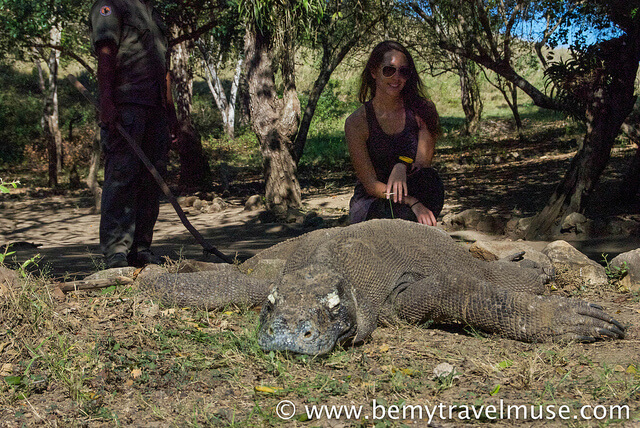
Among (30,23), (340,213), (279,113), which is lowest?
(340,213)

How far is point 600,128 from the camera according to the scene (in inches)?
218

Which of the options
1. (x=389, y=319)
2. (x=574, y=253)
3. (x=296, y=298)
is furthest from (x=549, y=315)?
(x=574, y=253)

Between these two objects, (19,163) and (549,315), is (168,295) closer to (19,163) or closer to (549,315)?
(549,315)

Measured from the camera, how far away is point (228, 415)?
1.85 metres

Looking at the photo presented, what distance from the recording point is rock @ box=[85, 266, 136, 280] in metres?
3.40

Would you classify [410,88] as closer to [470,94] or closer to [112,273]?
[112,273]

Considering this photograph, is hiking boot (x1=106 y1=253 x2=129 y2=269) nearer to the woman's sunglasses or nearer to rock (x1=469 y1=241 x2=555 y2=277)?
the woman's sunglasses

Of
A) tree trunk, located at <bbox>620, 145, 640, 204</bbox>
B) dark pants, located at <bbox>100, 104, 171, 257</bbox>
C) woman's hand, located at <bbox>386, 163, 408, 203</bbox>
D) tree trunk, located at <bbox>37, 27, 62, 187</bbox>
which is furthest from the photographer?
tree trunk, located at <bbox>37, 27, 62, 187</bbox>

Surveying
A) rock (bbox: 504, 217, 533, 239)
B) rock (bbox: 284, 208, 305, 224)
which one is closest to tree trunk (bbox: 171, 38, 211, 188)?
rock (bbox: 284, 208, 305, 224)

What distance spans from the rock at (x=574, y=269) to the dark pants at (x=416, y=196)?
2.68 feet

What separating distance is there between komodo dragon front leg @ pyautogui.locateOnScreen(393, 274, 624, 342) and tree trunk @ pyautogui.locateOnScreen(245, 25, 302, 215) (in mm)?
4954

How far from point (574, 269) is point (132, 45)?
120 inches

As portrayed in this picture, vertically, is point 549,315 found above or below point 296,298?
below

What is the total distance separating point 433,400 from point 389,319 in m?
0.80
